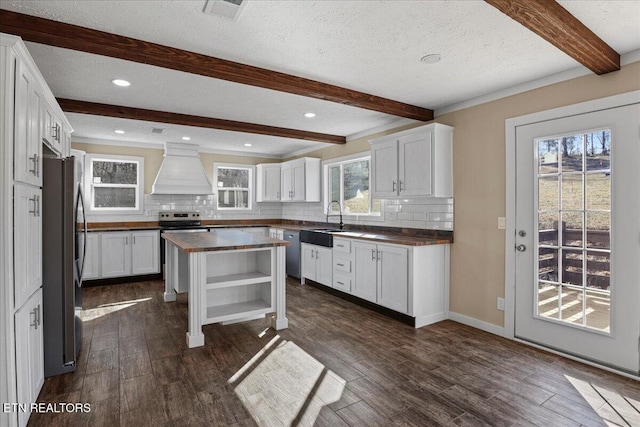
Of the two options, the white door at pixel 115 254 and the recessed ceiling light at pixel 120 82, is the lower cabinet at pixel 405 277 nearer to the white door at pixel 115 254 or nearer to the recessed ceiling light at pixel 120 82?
the recessed ceiling light at pixel 120 82

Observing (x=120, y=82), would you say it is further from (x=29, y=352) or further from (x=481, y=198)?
(x=481, y=198)

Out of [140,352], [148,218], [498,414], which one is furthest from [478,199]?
[148,218]

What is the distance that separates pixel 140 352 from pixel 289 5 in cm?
299

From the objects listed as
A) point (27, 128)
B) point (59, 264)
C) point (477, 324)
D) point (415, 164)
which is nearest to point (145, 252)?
point (59, 264)

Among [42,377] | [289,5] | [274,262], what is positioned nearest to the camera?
[289,5]

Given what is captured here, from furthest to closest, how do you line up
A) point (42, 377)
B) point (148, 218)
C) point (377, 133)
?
point (148, 218) < point (377, 133) < point (42, 377)

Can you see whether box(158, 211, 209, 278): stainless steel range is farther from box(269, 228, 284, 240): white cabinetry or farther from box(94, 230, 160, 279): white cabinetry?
box(269, 228, 284, 240): white cabinetry

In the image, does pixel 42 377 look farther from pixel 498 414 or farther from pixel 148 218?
pixel 148 218

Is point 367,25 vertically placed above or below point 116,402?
above

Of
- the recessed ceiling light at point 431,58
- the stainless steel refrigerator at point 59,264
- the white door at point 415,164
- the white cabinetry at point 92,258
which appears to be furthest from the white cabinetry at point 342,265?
the white cabinetry at point 92,258

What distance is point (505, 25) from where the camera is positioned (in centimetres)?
221

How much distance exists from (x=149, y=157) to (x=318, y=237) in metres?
3.59

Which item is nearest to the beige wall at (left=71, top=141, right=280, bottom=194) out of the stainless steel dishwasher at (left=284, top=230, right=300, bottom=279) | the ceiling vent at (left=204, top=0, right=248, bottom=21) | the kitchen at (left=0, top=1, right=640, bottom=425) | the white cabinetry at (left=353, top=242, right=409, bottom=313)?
the kitchen at (left=0, top=1, right=640, bottom=425)

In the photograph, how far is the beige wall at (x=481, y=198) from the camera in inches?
132
